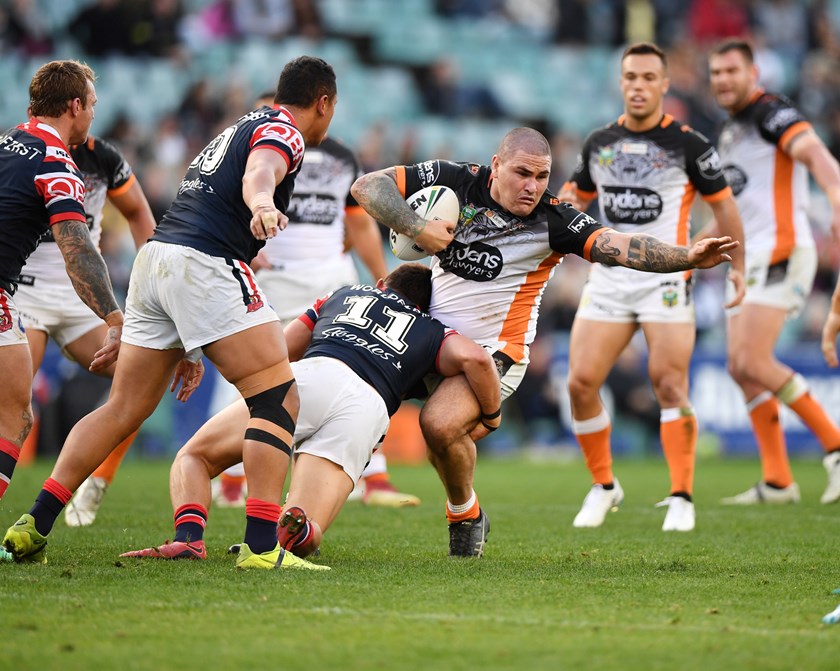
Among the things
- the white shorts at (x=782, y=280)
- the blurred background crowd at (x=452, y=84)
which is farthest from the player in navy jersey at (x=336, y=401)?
the blurred background crowd at (x=452, y=84)

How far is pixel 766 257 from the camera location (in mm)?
9516

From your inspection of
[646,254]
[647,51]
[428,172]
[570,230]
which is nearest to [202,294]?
[428,172]

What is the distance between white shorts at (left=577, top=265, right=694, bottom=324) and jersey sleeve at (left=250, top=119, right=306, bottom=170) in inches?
130

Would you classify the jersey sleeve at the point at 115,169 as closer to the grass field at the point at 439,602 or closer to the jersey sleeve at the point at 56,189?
the jersey sleeve at the point at 56,189

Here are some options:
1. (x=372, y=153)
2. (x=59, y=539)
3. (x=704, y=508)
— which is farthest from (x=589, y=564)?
(x=372, y=153)

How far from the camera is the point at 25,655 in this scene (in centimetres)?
367

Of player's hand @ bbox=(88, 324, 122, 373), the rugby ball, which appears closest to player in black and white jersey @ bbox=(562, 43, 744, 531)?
the rugby ball

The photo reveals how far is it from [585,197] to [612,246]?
8.60 feet

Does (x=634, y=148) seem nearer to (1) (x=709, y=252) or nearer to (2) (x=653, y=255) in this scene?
(2) (x=653, y=255)

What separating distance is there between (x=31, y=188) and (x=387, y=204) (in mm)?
1731

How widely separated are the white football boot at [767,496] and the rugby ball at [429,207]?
439cm

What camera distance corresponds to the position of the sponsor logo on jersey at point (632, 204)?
8156mm

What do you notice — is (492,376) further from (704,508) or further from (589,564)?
(704,508)

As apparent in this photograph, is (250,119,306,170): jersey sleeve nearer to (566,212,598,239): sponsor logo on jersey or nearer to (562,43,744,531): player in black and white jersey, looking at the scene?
(566,212,598,239): sponsor logo on jersey
